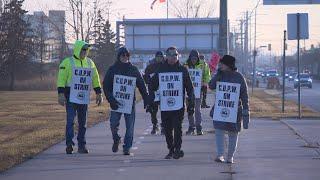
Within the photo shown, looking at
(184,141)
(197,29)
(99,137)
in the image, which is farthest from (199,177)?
(197,29)

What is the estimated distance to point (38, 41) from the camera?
3300 inches

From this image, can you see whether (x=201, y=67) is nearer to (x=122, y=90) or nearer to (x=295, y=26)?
(x=122, y=90)

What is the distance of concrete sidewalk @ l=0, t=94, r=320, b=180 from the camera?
471 inches

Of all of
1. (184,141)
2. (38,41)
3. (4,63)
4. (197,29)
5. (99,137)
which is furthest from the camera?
(38,41)

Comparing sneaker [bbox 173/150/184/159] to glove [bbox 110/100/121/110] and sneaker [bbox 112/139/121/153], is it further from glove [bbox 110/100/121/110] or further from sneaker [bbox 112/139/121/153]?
glove [bbox 110/100/121/110]

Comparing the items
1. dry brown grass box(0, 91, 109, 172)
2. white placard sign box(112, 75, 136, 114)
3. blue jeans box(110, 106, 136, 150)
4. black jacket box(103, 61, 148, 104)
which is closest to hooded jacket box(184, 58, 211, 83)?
dry brown grass box(0, 91, 109, 172)

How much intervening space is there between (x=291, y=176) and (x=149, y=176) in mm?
2032

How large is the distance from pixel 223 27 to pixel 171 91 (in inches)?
261

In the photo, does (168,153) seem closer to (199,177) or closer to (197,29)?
(199,177)

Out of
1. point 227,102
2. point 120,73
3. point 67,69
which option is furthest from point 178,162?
point 67,69

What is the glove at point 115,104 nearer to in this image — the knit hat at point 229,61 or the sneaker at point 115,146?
the sneaker at point 115,146

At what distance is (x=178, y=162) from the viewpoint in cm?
1340

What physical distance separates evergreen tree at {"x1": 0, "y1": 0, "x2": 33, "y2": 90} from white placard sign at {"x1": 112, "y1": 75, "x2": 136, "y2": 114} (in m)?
55.7

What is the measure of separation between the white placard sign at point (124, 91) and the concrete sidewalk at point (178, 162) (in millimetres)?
846
